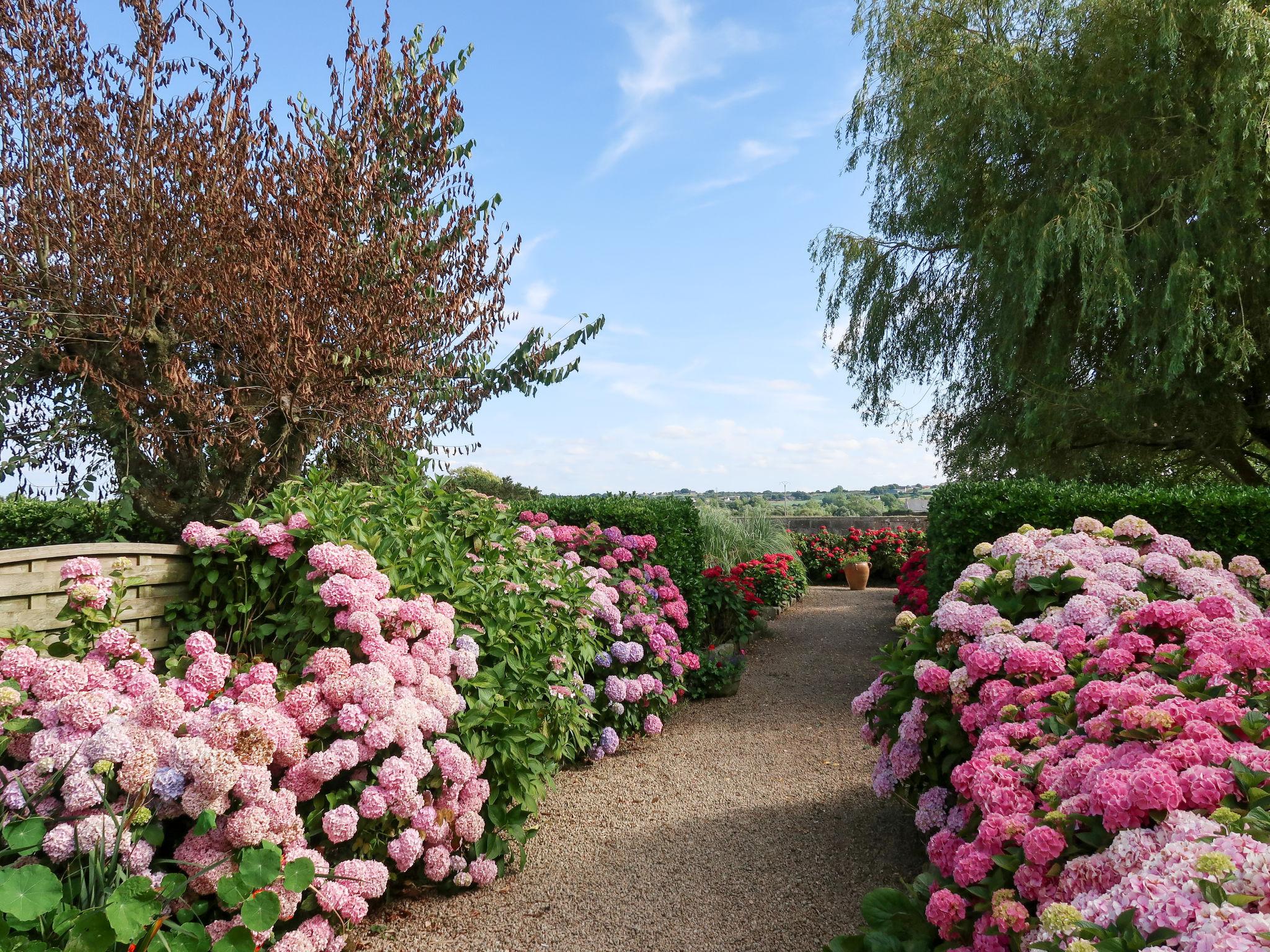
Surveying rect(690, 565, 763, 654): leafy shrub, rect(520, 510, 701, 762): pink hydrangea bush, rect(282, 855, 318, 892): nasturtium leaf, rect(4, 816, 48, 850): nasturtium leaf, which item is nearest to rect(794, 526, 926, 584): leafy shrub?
rect(690, 565, 763, 654): leafy shrub

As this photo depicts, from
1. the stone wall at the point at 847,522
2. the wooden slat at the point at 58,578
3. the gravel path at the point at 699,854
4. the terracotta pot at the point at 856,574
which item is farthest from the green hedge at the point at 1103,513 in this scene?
the stone wall at the point at 847,522

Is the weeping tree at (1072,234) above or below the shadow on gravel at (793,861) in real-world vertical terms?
above

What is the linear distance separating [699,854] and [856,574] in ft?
32.4

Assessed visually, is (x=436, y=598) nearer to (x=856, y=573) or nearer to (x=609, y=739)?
(x=609, y=739)

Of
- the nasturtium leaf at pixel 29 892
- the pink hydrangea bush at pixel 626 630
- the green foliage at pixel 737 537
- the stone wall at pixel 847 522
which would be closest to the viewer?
the nasturtium leaf at pixel 29 892

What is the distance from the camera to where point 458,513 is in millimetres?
4055

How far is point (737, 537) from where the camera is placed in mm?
10672

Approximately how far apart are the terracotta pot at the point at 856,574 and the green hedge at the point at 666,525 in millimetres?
6265

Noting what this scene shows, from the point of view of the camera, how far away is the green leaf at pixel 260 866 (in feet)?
6.98

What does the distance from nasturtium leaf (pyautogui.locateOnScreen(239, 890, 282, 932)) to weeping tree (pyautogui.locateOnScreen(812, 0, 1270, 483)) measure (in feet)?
29.0

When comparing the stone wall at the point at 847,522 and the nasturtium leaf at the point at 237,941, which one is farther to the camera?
the stone wall at the point at 847,522

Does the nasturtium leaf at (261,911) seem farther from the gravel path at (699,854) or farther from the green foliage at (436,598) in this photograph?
the gravel path at (699,854)

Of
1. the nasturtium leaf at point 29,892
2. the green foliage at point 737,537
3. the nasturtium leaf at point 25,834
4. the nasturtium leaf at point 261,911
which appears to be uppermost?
the green foliage at point 737,537

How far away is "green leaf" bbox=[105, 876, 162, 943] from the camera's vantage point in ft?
6.18
